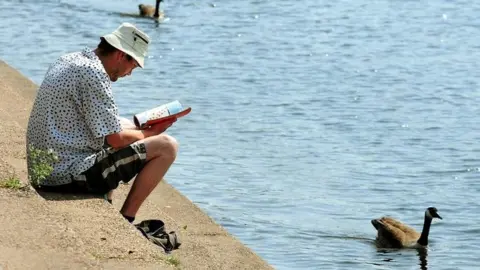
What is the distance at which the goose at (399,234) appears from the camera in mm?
11438

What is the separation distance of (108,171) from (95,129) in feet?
1.23

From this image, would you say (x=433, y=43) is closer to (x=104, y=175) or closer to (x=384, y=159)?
(x=384, y=159)

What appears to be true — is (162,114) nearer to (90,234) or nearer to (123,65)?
(123,65)

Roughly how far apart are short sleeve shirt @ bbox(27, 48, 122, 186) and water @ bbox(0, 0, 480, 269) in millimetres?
3134

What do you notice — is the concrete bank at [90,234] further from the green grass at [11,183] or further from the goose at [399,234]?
the goose at [399,234]

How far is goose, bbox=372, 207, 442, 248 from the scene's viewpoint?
11438mm

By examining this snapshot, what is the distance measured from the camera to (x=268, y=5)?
3070 cm

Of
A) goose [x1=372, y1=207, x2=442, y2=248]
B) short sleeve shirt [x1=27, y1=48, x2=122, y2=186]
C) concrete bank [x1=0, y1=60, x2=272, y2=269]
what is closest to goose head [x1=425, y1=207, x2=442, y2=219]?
goose [x1=372, y1=207, x2=442, y2=248]

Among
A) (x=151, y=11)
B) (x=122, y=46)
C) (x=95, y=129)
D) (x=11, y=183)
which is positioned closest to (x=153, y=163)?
(x=95, y=129)

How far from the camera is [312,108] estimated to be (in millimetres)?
18203

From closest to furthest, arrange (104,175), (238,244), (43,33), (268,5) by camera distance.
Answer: (104,175)
(238,244)
(43,33)
(268,5)

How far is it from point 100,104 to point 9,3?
79.4 ft

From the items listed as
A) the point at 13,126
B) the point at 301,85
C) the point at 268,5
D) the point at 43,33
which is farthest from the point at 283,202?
the point at 268,5

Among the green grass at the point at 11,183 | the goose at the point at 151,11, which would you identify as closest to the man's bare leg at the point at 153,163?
the green grass at the point at 11,183
